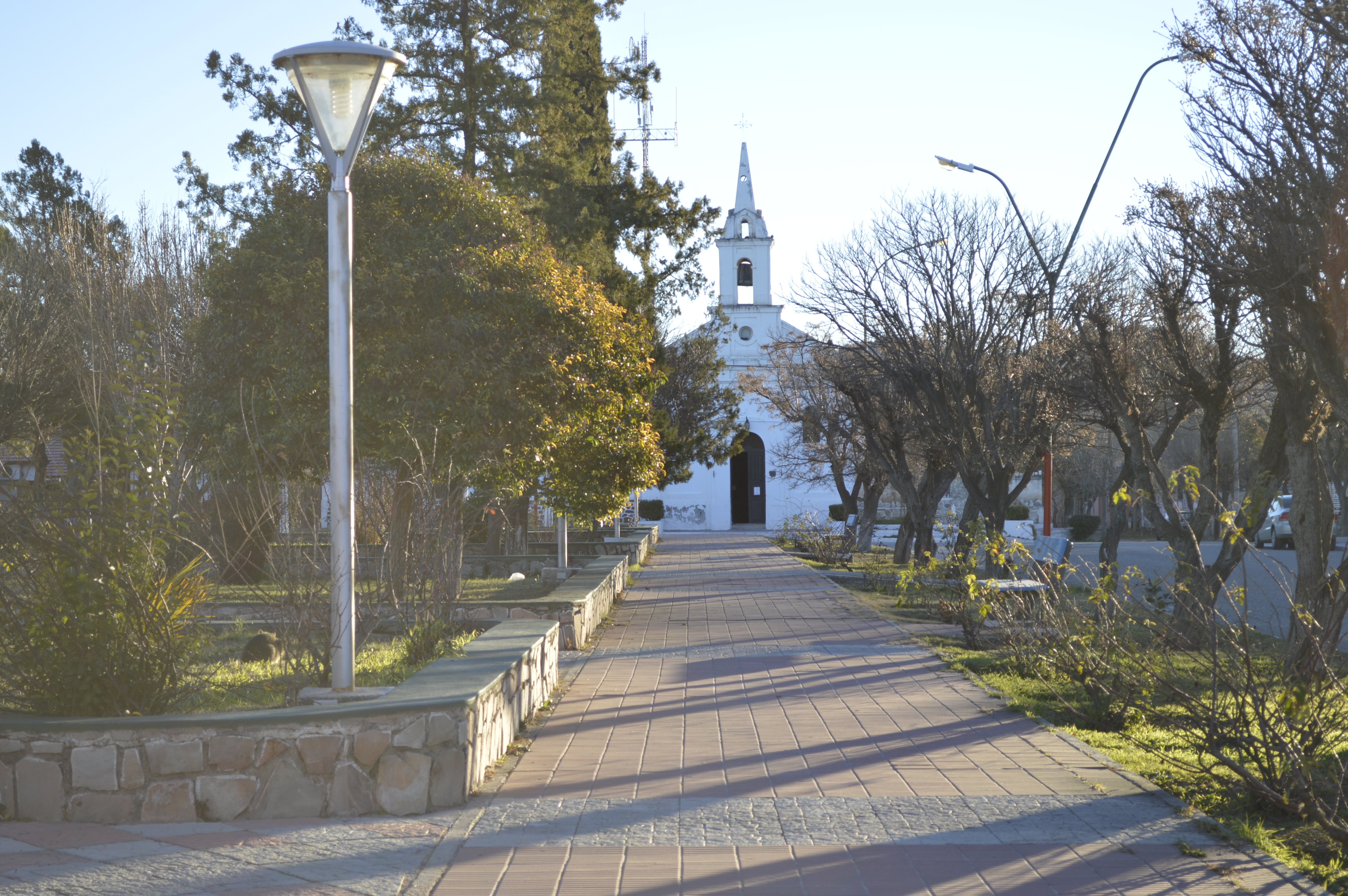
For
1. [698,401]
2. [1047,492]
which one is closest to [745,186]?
[698,401]

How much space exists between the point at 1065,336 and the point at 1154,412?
2457mm

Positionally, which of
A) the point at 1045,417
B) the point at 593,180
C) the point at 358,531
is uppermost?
the point at 593,180

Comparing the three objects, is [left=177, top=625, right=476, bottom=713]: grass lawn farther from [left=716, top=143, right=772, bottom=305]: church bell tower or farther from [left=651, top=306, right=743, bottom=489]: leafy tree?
[left=716, top=143, right=772, bottom=305]: church bell tower

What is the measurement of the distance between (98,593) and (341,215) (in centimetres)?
226

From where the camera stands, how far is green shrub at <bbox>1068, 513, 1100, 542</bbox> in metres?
47.0

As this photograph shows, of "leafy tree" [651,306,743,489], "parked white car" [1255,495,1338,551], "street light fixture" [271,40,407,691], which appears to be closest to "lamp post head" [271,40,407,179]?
"street light fixture" [271,40,407,691]

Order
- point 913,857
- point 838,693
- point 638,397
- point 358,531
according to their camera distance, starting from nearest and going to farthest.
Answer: point 913,857 → point 838,693 → point 358,531 → point 638,397

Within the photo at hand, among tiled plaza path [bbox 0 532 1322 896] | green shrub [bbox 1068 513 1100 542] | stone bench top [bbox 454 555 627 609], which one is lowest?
green shrub [bbox 1068 513 1100 542]

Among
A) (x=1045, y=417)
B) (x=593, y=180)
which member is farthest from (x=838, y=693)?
(x=593, y=180)

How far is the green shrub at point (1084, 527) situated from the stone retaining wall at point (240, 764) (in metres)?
44.2

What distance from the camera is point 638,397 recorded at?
14055 mm

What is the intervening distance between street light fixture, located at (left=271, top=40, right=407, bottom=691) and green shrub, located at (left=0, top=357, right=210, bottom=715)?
0.77 m

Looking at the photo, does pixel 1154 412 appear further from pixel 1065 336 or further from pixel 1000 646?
pixel 1000 646

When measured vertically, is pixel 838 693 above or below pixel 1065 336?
below
